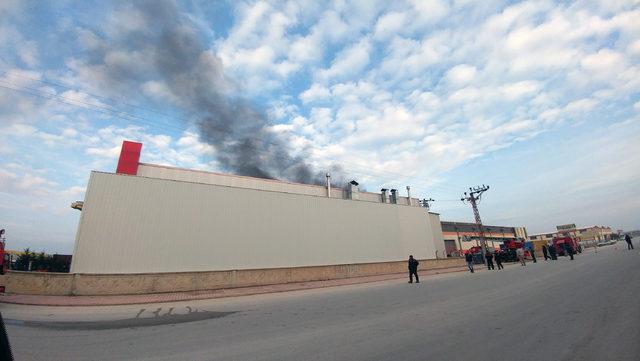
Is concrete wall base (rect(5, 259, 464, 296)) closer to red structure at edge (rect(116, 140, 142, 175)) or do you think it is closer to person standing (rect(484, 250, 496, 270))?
red structure at edge (rect(116, 140, 142, 175))

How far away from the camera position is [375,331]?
6.52 m

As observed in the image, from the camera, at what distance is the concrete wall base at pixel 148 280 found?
15516 millimetres

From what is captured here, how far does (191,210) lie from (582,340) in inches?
850

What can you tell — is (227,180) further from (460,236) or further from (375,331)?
(460,236)

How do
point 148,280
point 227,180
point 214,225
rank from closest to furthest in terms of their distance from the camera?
point 148,280, point 214,225, point 227,180

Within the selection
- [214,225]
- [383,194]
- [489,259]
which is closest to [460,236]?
[383,194]

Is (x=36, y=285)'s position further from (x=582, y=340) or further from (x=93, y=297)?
(x=582, y=340)

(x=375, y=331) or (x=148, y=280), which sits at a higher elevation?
(x=148, y=280)

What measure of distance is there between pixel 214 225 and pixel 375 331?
1846 centimetres

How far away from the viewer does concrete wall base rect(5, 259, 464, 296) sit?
50.9 feet

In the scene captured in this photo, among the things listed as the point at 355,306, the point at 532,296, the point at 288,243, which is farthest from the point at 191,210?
the point at 532,296

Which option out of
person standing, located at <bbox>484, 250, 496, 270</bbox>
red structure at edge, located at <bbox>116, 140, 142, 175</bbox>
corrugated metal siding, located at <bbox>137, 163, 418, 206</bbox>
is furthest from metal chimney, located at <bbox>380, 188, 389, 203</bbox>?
red structure at edge, located at <bbox>116, 140, 142, 175</bbox>

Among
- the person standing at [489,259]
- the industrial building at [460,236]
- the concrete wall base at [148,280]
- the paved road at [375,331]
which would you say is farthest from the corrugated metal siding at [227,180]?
the industrial building at [460,236]

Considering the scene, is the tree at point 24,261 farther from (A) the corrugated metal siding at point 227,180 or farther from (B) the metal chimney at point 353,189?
(B) the metal chimney at point 353,189
